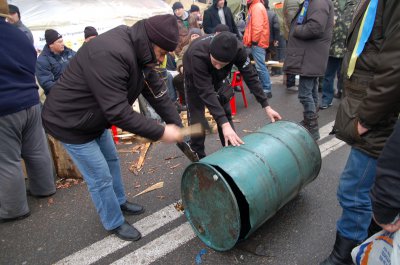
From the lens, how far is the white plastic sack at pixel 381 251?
155cm

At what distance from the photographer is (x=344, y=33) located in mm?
5406

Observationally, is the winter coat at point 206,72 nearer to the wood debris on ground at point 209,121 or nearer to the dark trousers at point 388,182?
the dark trousers at point 388,182

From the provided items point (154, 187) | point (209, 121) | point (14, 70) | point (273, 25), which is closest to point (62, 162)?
point (154, 187)

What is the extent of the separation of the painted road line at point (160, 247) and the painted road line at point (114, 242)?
0.16 metres

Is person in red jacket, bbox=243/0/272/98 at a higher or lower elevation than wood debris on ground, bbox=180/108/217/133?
higher

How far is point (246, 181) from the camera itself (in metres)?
2.41

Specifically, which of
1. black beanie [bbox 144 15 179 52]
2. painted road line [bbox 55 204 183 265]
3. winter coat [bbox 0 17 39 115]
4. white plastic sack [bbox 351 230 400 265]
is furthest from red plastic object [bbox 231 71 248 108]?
white plastic sack [bbox 351 230 400 265]

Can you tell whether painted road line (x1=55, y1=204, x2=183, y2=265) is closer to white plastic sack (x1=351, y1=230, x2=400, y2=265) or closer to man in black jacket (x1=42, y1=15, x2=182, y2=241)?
man in black jacket (x1=42, y1=15, x2=182, y2=241)

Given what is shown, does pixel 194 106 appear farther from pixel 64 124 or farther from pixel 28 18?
pixel 28 18

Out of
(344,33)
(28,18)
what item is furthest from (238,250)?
(28,18)

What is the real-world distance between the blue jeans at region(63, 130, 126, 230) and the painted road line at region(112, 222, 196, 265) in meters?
0.34

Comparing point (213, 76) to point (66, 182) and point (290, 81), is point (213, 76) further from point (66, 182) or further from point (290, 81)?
point (290, 81)

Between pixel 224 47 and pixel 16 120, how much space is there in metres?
2.07

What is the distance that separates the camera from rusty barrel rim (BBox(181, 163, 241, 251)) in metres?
2.46
